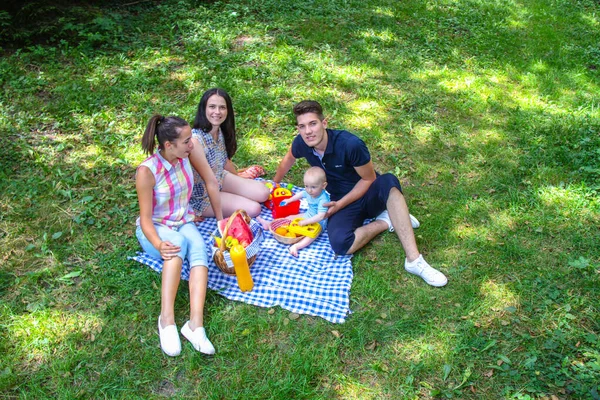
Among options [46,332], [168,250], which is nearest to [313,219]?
[168,250]

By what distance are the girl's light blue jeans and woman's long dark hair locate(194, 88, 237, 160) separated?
0.97 meters

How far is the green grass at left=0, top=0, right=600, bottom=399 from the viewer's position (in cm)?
309

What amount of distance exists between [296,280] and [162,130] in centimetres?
160

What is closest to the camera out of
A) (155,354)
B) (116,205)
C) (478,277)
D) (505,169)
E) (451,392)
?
(451,392)

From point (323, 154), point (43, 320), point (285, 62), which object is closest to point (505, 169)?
point (323, 154)

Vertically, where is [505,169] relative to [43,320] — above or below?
above

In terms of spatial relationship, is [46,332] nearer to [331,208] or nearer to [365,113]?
[331,208]

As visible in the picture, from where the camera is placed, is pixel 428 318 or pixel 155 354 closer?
pixel 155 354

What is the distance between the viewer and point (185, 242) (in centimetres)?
353

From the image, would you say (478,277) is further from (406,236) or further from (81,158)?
(81,158)

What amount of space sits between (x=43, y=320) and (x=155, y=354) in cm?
96

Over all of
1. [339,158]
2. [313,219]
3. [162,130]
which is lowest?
[313,219]

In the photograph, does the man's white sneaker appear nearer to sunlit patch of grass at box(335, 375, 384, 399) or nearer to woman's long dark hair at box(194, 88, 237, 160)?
sunlit patch of grass at box(335, 375, 384, 399)

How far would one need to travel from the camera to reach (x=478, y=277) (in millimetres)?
3777
